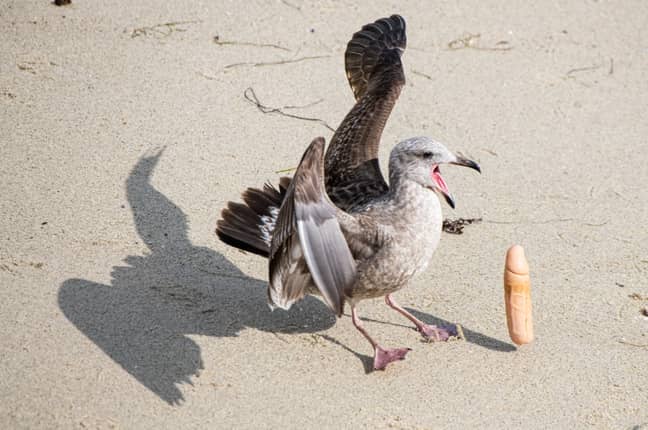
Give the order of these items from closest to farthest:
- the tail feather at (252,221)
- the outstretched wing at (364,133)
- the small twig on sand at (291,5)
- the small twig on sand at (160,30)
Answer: the tail feather at (252,221) → the outstretched wing at (364,133) → the small twig on sand at (160,30) → the small twig on sand at (291,5)

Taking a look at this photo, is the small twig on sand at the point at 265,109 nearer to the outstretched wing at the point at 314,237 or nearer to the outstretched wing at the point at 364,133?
the outstretched wing at the point at 364,133

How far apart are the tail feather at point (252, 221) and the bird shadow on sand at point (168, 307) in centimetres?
36

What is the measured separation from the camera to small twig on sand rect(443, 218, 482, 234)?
17.5 ft

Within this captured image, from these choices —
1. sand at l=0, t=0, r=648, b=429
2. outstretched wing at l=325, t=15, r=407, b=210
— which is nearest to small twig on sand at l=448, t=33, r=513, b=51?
sand at l=0, t=0, r=648, b=429

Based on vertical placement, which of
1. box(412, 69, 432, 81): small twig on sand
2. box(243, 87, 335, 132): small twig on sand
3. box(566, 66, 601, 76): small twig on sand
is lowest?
box(243, 87, 335, 132): small twig on sand

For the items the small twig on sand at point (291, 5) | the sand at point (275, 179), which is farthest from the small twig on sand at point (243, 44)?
the small twig on sand at point (291, 5)

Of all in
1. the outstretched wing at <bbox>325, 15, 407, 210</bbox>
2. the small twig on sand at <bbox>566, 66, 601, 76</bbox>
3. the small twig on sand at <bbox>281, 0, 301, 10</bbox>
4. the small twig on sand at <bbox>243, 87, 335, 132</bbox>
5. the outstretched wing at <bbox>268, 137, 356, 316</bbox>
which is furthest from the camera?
the small twig on sand at <bbox>281, 0, 301, 10</bbox>

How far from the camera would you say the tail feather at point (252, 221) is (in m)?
4.51

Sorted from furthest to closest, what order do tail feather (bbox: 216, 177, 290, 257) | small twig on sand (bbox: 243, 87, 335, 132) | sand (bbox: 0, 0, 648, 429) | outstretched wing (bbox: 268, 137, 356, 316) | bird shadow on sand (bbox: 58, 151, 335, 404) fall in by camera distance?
small twig on sand (bbox: 243, 87, 335, 132)
tail feather (bbox: 216, 177, 290, 257)
bird shadow on sand (bbox: 58, 151, 335, 404)
sand (bbox: 0, 0, 648, 429)
outstretched wing (bbox: 268, 137, 356, 316)

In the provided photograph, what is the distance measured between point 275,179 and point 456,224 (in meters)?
1.17

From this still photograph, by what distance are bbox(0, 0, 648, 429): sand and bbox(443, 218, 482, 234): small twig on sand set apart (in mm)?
60

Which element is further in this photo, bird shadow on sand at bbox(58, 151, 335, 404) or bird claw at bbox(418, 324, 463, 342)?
bird claw at bbox(418, 324, 463, 342)

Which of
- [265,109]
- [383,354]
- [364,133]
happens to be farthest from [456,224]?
[265,109]

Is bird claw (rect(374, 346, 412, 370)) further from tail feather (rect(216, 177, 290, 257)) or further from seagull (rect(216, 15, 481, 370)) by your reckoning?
tail feather (rect(216, 177, 290, 257))
